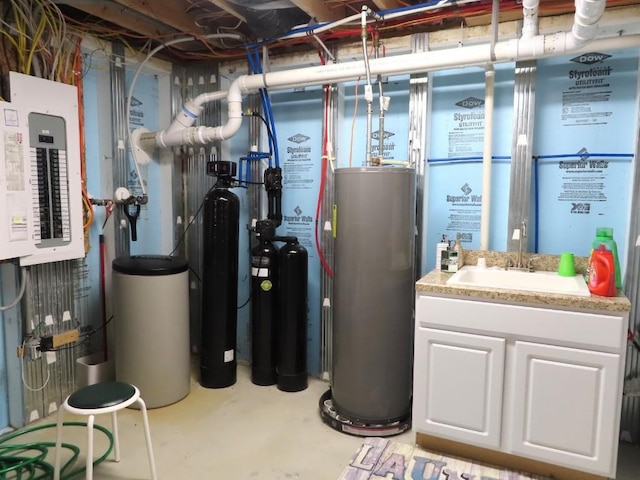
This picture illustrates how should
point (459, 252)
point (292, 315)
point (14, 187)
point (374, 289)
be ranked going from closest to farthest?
point (14, 187) → point (374, 289) → point (459, 252) → point (292, 315)

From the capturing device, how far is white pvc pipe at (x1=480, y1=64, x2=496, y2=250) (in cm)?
239

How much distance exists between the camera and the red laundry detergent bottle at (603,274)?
188 centimetres

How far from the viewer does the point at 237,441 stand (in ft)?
7.67

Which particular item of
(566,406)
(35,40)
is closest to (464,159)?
(566,406)

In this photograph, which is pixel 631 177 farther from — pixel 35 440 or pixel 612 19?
pixel 35 440

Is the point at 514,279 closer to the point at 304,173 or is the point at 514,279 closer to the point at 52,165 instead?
the point at 304,173

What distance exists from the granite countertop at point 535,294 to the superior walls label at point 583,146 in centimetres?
13

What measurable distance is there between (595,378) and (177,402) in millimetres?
2241

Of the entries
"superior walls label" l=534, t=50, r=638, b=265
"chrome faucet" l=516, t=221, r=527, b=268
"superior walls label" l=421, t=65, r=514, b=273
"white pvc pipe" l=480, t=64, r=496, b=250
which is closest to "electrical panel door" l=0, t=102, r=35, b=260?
"superior walls label" l=421, t=65, r=514, b=273

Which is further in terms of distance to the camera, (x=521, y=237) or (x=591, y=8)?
(x=521, y=237)

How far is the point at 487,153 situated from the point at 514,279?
2.28ft

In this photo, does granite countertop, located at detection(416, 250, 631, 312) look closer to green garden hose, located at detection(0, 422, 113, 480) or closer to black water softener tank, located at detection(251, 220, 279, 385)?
black water softener tank, located at detection(251, 220, 279, 385)

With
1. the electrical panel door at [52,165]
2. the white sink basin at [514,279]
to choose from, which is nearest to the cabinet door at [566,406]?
the white sink basin at [514,279]

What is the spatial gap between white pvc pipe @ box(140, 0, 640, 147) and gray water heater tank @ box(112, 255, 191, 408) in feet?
3.11
